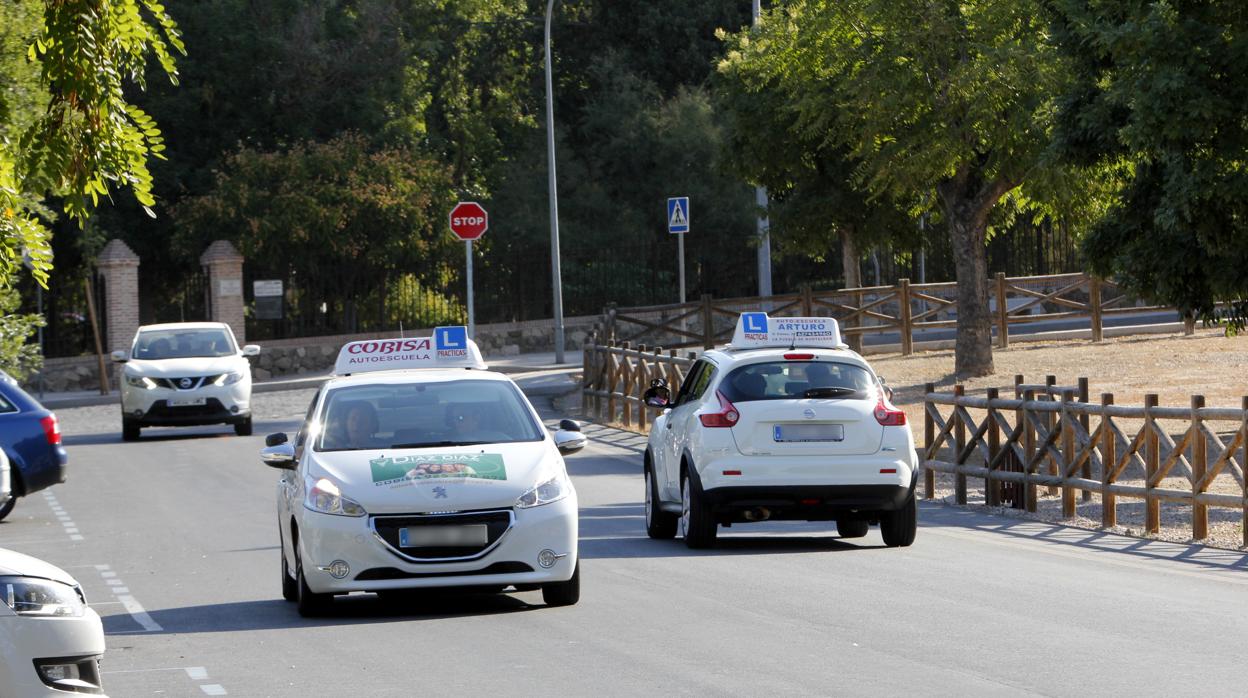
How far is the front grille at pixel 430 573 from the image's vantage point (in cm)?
1121

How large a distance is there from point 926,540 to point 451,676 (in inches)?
284

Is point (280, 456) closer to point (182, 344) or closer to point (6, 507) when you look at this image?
point (6, 507)

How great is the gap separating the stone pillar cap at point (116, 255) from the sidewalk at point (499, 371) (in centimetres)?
280

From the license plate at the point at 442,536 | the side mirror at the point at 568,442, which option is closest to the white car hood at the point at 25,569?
the license plate at the point at 442,536

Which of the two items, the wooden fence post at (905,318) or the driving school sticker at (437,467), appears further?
the wooden fence post at (905,318)

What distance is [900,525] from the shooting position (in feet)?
48.9

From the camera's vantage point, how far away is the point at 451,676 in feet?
30.7

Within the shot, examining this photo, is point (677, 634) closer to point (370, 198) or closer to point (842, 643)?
point (842, 643)

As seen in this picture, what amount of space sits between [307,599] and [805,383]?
16.4ft

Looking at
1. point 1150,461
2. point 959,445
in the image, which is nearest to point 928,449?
point 959,445

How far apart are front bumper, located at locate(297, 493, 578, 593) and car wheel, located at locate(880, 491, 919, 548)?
4239mm

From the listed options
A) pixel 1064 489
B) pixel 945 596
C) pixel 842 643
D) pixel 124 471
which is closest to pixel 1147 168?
pixel 1064 489

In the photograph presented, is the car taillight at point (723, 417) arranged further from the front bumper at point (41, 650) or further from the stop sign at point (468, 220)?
the stop sign at point (468, 220)

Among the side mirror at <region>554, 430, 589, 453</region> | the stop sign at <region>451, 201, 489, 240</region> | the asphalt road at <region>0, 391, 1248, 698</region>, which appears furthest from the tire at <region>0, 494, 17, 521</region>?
the stop sign at <region>451, 201, 489, 240</region>
